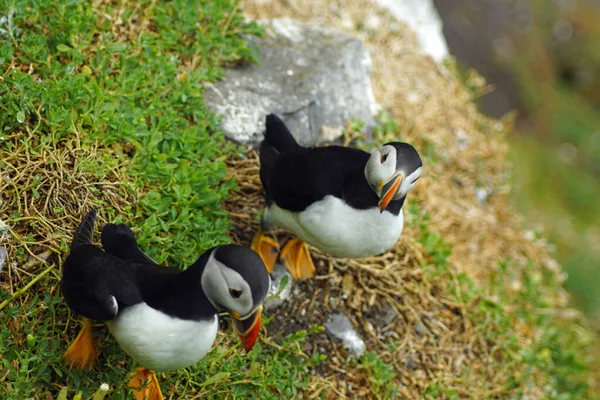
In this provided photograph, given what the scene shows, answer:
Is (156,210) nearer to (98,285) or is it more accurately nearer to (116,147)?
(116,147)

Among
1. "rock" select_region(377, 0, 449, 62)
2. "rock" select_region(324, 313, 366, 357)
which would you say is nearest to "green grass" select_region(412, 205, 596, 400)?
"rock" select_region(324, 313, 366, 357)

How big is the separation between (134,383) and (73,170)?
113 cm

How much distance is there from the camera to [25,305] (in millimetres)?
3170

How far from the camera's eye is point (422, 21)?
8.08 meters

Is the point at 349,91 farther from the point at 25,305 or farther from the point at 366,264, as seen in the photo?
the point at 25,305

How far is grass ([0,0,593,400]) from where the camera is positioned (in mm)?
3250

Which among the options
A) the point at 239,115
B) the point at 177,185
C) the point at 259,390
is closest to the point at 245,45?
the point at 239,115

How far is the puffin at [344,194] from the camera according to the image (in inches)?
134

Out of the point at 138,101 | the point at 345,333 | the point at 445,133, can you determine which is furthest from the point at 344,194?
the point at 445,133

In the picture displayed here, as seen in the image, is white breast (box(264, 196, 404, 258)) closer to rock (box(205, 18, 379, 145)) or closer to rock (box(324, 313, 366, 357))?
rock (box(324, 313, 366, 357))

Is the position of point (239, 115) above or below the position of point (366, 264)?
above

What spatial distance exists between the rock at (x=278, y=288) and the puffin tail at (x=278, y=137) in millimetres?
704

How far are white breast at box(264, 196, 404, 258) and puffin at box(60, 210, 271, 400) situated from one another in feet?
2.96

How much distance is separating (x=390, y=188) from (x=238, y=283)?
1025 millimetres
